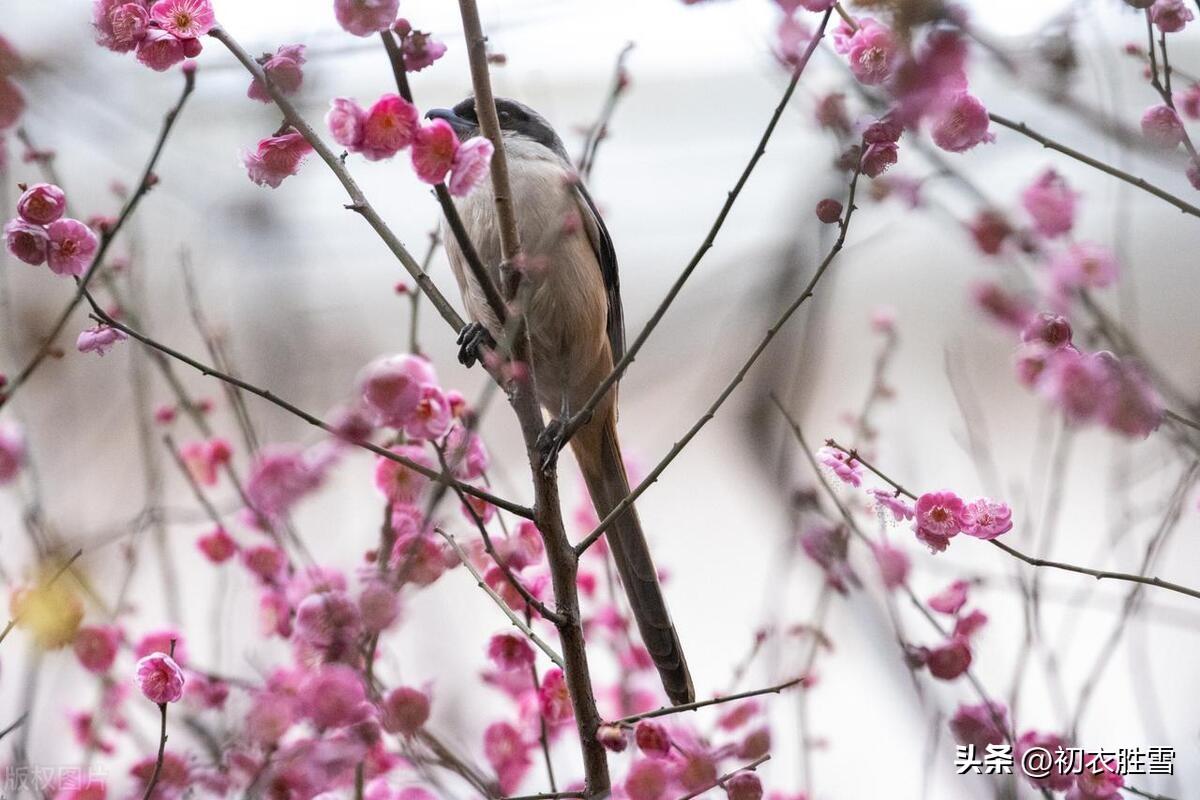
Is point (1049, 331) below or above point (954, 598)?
above

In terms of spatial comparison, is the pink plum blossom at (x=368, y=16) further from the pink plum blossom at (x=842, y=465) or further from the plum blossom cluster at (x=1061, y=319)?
the pink plum blossom at (x=842, y=465)

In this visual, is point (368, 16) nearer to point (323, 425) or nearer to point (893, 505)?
point (323, 425)

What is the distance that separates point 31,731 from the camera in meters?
1.94

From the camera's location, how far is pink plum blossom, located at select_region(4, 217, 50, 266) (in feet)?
5.94

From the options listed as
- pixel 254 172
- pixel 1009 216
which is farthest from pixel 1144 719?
pixel 254 172

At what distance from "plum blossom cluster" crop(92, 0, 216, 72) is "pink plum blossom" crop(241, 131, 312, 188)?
18 centimetres

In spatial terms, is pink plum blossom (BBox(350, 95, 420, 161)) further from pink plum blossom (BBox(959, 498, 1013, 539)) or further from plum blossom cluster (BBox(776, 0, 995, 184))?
pink plum blossom (BBox(959, 498, 1013, 539))

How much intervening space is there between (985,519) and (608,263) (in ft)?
5.40

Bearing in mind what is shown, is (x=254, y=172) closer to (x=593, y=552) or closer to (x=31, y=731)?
(x=31, y=731)

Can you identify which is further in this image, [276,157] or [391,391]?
[276,157]

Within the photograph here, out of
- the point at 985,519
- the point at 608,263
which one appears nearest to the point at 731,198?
the point at 985,519

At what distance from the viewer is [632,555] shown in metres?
2.79

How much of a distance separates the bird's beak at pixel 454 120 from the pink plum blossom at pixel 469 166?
4.02 ft

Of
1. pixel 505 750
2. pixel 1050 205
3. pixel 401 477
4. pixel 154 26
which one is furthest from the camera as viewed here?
pixel 505 750
